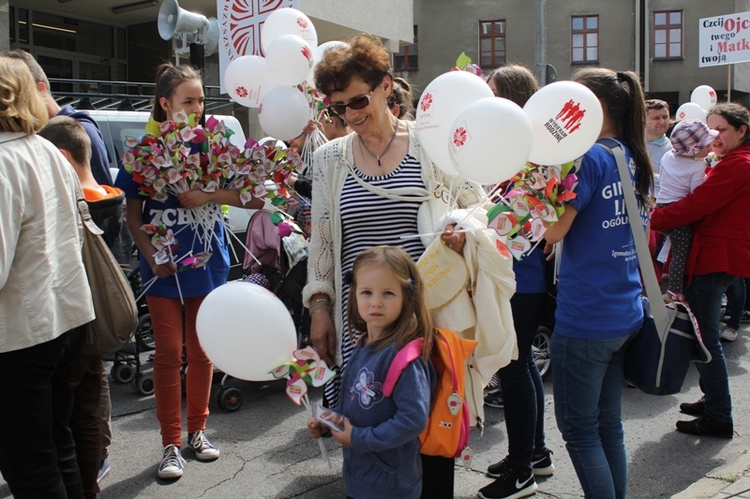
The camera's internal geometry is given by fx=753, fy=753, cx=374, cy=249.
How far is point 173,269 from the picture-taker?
3734 millimetres

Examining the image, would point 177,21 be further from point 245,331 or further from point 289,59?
point 245,331

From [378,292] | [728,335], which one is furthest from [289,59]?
[728,335]

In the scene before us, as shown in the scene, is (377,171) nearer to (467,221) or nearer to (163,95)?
(467,221)

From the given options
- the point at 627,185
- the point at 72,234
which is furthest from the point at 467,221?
the point at 72,234

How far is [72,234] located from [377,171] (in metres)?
1.18

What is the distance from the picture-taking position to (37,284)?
268 cm

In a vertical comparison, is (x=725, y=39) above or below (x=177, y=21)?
above

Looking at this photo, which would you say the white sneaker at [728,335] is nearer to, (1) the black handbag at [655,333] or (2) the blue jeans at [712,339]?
(2) the blue jeans at [712,339]

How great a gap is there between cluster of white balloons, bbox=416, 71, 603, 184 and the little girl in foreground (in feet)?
1.43

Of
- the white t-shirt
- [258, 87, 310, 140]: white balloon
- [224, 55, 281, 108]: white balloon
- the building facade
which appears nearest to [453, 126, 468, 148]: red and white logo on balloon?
[258, 87, 310, 140]: white balloon

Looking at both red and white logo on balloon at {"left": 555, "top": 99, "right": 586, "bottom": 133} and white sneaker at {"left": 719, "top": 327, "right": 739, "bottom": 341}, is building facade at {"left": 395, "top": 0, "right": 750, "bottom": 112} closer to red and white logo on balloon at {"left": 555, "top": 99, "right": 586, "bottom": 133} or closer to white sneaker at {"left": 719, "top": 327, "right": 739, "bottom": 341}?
white sneaker at {"left": 719, "top": 327, "right": 739, "bottom": 341}

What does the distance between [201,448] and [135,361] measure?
1718 millimetres

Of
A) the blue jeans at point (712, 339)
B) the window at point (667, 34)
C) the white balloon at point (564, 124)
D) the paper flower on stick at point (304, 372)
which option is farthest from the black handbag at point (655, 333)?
the window at point (667, 34)

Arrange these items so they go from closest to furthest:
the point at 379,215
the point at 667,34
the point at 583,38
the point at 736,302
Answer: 1. the point at 379,215
2. the point at 736,302
3. the point at 667,34
4. the point at 583,38
